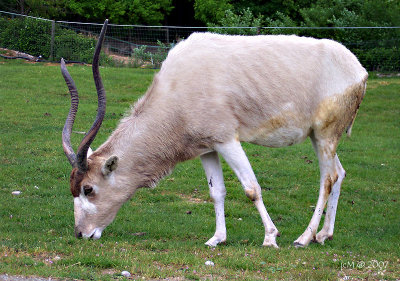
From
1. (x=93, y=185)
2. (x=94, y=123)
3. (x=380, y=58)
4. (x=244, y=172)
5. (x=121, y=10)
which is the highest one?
(x=94, y=123)

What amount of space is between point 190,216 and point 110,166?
232 cm

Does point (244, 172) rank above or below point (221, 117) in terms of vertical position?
below

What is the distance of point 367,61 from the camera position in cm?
2531

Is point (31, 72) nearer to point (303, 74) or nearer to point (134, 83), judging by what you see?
point (134, 83)

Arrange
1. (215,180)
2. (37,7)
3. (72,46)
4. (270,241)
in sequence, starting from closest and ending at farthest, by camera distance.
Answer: (270,241) < (215,180) < (72,46) < (37,7)

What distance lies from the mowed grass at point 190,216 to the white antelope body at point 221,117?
579 millimetres

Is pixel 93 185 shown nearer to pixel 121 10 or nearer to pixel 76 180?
pixel 76 180

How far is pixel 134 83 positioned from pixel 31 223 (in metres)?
13.6

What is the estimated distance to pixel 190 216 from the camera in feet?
29.9

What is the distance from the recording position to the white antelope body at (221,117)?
721 centimetres

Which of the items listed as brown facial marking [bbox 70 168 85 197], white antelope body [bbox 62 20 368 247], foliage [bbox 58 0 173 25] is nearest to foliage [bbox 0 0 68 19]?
foliage [bbox 58 0 173 25]

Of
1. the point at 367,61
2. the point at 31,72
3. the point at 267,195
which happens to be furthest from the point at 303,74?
the point at 367,61

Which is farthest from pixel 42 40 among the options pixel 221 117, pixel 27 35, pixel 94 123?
pixel 221 117

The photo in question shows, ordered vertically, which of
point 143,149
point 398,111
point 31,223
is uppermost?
point 143,149
